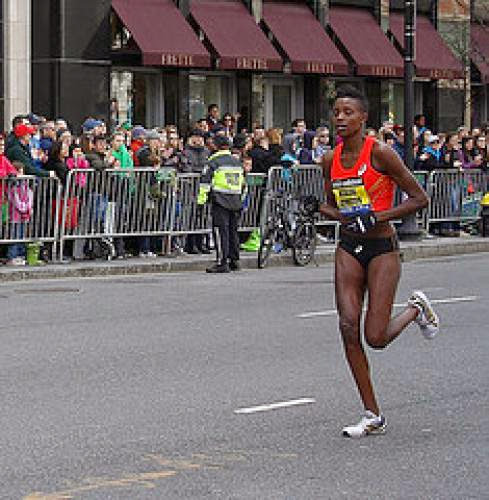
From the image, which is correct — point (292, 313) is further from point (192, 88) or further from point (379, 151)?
point (192, 88)

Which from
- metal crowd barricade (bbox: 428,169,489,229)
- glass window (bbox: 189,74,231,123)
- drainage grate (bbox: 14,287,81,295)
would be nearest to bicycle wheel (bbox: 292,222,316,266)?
metal crowd barricade (bbox: 428,169,489,229)

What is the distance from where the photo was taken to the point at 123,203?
846 inches

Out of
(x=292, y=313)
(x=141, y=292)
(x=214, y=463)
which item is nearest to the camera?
(x=214, y=463)

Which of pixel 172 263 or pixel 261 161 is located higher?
pixel 261 161

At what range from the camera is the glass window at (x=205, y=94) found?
104 ft

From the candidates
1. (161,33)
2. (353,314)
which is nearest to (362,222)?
(353,314)

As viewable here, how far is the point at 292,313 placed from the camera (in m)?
15.4

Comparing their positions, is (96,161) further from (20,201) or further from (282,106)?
(282,106)

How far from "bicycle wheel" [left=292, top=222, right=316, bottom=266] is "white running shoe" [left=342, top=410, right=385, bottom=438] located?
12.9 metres

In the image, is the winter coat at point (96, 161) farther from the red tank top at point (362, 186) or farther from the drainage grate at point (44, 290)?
the red tank top at point (362, 186)

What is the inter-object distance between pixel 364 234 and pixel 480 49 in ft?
98.5

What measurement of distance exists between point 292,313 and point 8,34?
14.2m

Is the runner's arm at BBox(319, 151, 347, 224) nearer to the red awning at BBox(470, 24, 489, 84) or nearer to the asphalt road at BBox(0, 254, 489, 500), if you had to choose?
the asphalt road at BBox(0, 254, 489, 500)

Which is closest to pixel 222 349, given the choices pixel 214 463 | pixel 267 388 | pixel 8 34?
pixel 267 388
